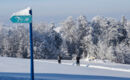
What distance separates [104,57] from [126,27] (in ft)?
62.8

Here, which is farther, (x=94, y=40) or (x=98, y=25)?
(x=98, y=25)

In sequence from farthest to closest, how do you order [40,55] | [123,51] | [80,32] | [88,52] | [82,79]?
[80,32] < [88,52] < [40,55] < [123,51] < [82,79]

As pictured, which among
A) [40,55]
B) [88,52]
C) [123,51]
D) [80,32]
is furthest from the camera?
[80,32]

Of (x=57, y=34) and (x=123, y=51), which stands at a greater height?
(x=57, y=34)

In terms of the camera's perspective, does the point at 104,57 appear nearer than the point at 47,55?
Yes

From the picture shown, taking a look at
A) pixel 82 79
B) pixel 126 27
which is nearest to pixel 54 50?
pixel 126 27

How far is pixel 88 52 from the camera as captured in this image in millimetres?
65875

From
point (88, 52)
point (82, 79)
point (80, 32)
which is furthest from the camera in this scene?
point (80, 32)

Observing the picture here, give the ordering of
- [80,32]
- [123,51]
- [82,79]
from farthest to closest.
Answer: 1. [80,32]
2. [123,51]
3. [82,79]

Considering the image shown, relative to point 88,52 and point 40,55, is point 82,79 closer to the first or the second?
point 40,55

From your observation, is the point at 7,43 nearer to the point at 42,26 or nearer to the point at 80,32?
the point at 42,26

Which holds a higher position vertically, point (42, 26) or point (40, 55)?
point (42, 26)

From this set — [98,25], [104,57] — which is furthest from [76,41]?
[104,57]

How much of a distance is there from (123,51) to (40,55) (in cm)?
1723
